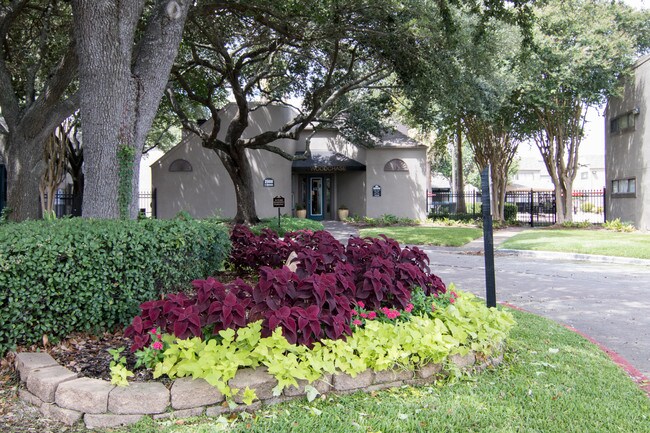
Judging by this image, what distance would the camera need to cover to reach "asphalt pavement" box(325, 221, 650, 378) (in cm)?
604

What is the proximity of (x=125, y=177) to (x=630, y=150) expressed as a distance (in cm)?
2262

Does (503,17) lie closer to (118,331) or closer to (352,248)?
(352,248)

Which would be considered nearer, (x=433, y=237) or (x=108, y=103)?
(x=108, y=103)

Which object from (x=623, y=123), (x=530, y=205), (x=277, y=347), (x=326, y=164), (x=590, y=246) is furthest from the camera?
(x=530, y=205)

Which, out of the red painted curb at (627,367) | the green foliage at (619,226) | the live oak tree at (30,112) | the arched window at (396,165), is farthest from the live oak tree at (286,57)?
the green foliage at (619,226)

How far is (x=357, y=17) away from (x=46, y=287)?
11.1 metres

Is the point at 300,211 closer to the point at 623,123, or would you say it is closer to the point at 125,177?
the point at 623,123

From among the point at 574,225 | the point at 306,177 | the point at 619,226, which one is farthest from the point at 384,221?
the point at 619,226

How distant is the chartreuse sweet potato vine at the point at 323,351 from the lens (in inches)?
132

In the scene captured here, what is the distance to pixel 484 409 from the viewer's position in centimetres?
341

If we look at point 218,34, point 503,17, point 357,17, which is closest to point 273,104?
point 218,34

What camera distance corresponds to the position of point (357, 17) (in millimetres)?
13047

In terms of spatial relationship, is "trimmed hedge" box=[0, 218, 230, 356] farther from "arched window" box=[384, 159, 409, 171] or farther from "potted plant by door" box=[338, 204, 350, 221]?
"potted plant by door" box=[338, 204, 350, 221]

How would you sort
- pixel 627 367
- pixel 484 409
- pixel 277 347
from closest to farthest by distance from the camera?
pixel 484 409 < pixel 277 347 < pixel 627 367
